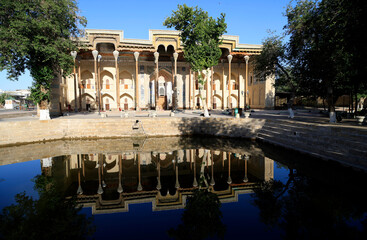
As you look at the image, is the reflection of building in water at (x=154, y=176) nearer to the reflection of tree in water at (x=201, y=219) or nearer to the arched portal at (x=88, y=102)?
the reflection of tree in water at (x=201, y=219)

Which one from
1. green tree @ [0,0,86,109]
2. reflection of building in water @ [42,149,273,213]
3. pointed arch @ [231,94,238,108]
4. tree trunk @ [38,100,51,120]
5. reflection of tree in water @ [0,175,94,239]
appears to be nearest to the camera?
reflection of tree in water @ [0,175,94,239]

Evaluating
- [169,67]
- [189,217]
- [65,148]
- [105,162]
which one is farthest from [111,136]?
[169,67]

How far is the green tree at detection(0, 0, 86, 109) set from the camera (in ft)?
35.9

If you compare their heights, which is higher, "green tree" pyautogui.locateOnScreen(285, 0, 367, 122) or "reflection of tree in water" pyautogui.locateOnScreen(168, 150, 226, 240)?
"green tree" pyautogui.locateOnScreen(285, 0, 367, 122)

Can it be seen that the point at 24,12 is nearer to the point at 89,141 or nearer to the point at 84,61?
the point at 89,141

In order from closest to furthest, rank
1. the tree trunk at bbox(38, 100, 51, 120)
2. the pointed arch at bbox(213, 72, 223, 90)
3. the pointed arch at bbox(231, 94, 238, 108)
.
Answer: the tree trunk at bbox(38, 100, 51, 120) < the pointed arch at bbox(213, 72, 223, 90) < the pointed arch at bbox(231, 94, 238, 108)

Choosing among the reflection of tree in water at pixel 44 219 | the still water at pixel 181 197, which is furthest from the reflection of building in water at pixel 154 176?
the reflection of tree in water at pixel 44 219

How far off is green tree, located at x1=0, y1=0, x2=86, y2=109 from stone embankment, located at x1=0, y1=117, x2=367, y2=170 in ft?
7.00

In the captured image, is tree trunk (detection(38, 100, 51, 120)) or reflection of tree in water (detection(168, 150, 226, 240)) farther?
tree trunk (detection(38, 100, 51, 120))

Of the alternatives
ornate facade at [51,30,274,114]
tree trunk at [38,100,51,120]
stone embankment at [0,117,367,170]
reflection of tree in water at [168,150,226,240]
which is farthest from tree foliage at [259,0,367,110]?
tree trunk at [38,100,51,120]

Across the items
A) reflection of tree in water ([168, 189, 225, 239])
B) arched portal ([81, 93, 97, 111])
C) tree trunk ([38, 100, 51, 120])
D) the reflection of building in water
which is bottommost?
reflection of tree in water ([168, 189, 225, 239])

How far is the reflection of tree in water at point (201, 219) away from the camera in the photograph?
3.73 meters

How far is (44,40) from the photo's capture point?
12.3 metres

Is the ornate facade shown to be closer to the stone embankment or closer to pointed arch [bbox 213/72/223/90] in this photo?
pointed arch [bbox 213/72/223/90]
